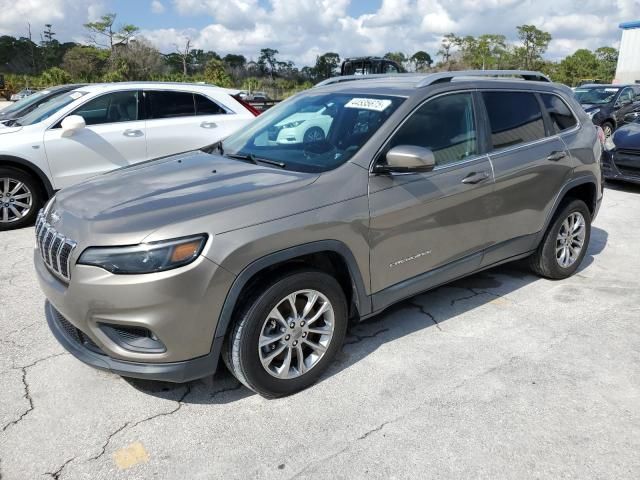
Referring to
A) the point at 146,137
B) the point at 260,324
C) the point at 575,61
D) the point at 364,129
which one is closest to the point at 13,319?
the point at 260,324

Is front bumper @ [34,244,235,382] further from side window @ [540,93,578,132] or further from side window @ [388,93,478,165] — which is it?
side window @ [540,93,578,132]

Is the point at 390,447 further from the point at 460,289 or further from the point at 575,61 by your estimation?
the point at 575,61

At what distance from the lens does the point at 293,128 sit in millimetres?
3896

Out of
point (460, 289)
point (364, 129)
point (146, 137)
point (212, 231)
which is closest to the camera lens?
point (212, 231)

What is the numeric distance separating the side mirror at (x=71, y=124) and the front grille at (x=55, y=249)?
3496mm

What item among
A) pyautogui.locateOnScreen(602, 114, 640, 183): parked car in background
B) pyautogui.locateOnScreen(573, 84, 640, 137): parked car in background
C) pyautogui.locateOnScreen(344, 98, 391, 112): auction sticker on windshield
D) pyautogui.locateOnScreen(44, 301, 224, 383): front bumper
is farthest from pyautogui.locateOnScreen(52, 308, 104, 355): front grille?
pyautogui.locateOnScreen(573, 84, 640, 137): parked car in background

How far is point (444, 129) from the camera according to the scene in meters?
3.68

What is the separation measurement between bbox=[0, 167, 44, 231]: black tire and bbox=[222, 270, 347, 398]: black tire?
465cm

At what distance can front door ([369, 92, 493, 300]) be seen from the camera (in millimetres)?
3246

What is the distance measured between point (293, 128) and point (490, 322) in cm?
204

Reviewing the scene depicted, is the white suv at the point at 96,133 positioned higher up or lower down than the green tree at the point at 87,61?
lower down

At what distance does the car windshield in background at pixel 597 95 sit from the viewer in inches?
583

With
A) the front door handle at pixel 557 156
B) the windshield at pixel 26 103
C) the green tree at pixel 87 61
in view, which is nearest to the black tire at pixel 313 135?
the front door handle at pixel 557 156

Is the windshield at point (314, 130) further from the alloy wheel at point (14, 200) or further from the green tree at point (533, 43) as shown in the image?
the green tree at point (533, 43)
